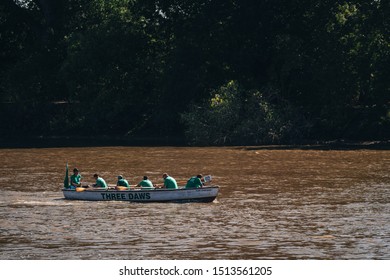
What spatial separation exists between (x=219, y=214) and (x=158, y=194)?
431 centimetres

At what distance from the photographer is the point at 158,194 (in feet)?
147

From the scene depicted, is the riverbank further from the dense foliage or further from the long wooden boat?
the long wooden boat

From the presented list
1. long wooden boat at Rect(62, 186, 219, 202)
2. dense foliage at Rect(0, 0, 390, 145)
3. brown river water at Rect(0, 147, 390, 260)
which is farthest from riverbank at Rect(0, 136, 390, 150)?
long wooden boat at Rect(62, 186, 219, 202)

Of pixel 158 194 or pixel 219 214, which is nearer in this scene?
A: pixel 219 214

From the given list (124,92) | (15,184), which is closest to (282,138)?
(124,92)

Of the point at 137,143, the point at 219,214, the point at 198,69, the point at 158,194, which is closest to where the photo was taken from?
the point at 219,214

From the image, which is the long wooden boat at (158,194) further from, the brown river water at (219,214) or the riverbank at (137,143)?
the riverbank at (137,143)

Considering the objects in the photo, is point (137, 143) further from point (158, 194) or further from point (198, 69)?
point (158, 194)

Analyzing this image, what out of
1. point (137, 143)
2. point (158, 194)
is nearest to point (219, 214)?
point (158, 194)

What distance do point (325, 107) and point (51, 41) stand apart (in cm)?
3182

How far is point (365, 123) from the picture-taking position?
86938 mm

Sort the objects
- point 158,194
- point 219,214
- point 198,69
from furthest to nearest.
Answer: point 198,69
point 158,194
point 219,214

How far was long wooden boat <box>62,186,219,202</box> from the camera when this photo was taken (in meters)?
44.5

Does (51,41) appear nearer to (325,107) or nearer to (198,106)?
(198,106)
